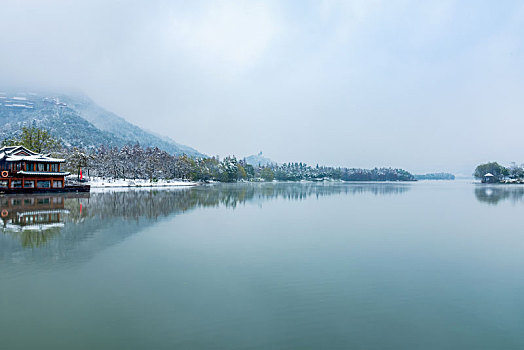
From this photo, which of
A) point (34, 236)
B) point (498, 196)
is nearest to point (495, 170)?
point (498, 196)

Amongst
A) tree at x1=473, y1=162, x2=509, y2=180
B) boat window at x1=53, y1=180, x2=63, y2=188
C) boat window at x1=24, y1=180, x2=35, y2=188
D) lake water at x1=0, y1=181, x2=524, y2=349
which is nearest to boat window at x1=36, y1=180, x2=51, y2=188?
boat window at x1=24, y1=180, x2=35, y2=188

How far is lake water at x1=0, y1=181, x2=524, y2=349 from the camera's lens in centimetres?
622

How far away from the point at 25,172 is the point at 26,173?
0.65 ft

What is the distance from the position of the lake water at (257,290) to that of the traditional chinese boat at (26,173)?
3609cm

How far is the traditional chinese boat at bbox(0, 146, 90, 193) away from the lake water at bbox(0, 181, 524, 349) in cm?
3609

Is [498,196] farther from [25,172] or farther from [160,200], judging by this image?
[25,172]

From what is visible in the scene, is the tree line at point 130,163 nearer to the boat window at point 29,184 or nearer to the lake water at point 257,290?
the boat window at point 29,184

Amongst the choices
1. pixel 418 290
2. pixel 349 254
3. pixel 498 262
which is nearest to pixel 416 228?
pixel 498 262

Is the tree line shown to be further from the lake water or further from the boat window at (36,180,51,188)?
the lake water

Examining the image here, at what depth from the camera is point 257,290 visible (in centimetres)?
875

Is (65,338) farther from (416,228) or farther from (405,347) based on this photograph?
(416,228)

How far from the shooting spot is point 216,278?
31.8 ft

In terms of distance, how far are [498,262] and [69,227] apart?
67.0 ft

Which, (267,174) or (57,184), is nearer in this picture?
(57,184)
